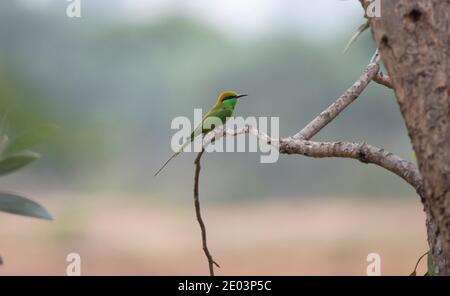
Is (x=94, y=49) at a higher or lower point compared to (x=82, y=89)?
higher

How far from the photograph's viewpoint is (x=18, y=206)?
3.07ft

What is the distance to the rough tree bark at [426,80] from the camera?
99 centimetres

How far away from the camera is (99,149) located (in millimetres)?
14422

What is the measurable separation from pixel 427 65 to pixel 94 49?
14.4m
